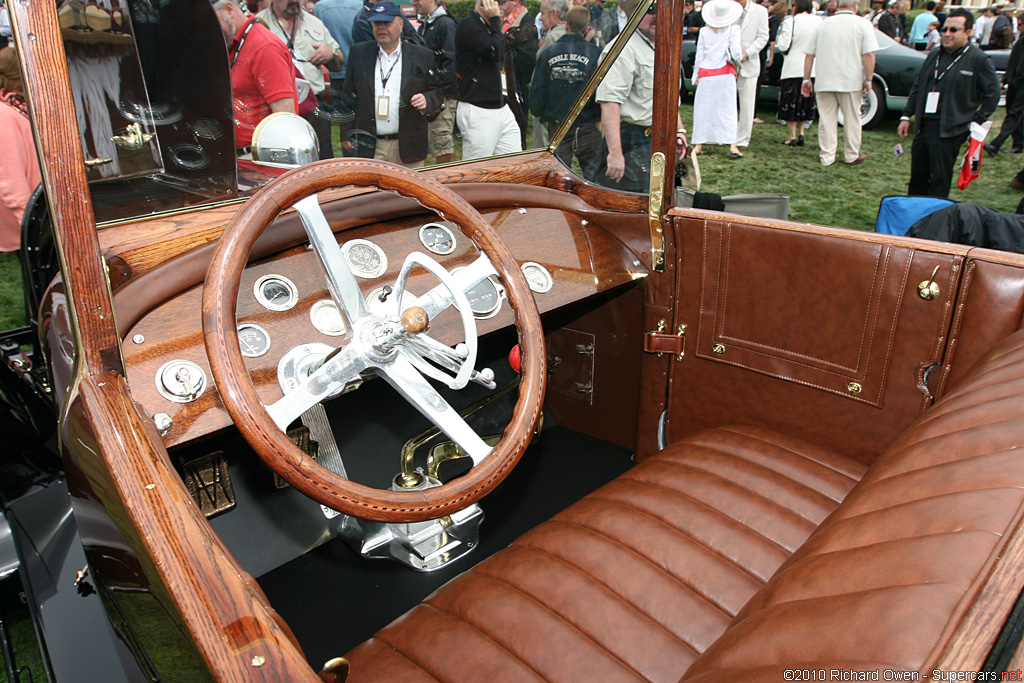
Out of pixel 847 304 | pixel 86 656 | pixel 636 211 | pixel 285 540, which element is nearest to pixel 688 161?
pixel 636 211

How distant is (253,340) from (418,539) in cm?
86

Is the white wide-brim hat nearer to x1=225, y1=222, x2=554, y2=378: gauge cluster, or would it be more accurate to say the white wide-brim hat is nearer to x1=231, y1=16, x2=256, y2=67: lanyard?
x1=225, y1=222, x2=554, y2=378: gauge cluster

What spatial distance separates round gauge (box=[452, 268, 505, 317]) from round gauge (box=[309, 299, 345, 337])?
37 centimetres

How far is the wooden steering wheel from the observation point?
1089 mm

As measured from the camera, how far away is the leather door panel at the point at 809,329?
1.62m

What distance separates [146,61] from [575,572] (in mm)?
1264

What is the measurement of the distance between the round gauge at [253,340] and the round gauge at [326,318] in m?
0.11

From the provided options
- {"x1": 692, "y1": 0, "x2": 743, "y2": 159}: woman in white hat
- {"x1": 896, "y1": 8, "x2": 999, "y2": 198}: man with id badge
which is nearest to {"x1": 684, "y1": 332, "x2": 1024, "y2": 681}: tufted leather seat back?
{"x1": 896, "y1": 8, "x2": 999, "y2": 198}: man with id badge

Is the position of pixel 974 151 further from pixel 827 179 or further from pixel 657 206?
pixel 657 206

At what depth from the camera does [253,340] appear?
1364mm

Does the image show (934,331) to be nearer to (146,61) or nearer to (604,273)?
(604,273)

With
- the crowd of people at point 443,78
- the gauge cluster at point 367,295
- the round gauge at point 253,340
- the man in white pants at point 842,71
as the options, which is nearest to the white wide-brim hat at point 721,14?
the man in white pants at point 842,71

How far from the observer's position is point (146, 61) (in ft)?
4.28

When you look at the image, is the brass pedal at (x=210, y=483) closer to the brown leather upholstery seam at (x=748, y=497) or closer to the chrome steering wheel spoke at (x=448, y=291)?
the chrome steering wheel spoke at (x=448, y=291)
